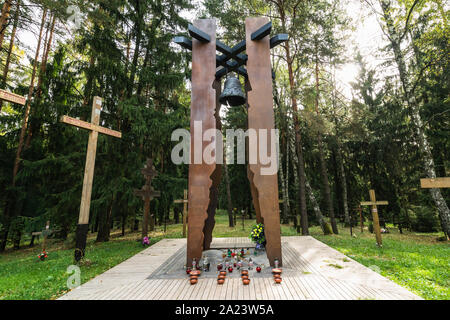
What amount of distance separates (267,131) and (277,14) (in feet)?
27.8

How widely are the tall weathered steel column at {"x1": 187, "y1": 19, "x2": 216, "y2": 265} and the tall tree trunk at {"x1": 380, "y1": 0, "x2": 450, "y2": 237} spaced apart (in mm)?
8068

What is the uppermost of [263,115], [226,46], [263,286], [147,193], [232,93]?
[226,46]

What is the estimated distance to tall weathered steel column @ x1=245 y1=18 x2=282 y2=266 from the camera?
152 inches

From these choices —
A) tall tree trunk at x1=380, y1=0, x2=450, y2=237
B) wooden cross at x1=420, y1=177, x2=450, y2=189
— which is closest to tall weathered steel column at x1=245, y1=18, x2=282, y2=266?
wooden cross at x1=420, y1=177, x2=450, y2=189

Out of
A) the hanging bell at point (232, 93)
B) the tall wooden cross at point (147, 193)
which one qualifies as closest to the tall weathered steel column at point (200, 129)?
the hanging bell at point (232, 93)

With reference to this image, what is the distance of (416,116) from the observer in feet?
25.2

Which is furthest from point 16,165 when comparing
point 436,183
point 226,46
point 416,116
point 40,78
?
point 416,116

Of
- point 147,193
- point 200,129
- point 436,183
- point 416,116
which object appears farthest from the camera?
point 416,116

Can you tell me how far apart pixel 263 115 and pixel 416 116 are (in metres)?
7.48

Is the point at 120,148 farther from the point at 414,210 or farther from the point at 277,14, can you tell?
A: the point at 414,210

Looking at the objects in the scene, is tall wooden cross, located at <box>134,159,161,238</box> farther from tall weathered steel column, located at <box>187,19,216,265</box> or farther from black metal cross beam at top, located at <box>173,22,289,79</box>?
black metal cross beam at top, located at <box>173,22,289,79</box>

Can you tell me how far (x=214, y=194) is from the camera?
5.48 metres

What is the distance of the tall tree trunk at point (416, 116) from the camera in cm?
724

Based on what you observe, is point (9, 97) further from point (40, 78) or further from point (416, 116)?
point (416, 116)
